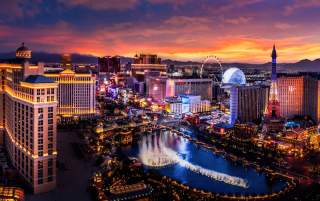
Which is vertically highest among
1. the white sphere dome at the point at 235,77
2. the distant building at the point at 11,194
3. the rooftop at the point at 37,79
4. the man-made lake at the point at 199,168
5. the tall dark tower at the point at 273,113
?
the white sphere dome at the point at 235,77

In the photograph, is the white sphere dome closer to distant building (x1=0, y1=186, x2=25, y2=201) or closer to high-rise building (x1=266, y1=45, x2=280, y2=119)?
high-rise building (x1=266, y1=45, x2=280, y2=119)

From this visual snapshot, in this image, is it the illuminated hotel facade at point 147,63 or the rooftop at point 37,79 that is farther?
the illuminated hotel facade at point 147,63

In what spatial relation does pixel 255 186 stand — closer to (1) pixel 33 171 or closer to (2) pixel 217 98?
(1) pixel 33 171

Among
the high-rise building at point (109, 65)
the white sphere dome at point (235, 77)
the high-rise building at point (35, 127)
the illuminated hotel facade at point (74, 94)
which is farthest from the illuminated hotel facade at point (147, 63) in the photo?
the high-rise building at point (35, 127)

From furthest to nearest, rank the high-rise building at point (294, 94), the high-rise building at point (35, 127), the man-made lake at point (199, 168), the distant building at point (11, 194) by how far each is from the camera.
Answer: the high-rise building at point (294, 94), the man-made lake at point (199, 168), the high-rise building at point (35, 127), the distant building at point (11, 194)

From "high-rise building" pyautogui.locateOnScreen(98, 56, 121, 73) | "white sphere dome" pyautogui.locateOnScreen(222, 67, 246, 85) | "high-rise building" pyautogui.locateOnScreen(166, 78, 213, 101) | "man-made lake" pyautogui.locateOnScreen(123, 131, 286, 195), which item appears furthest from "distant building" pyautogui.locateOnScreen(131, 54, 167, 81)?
"man-made lake" pyautogui.locateOnScreen(123, 131, 286, 195)

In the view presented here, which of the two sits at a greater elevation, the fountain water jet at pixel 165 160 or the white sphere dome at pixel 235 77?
the white sphere dome at pixel 235 77

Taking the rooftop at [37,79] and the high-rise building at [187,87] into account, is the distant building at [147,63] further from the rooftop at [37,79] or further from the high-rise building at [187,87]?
the rooftop at [37,79]
